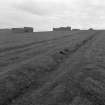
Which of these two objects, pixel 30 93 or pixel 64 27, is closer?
pixel 30 93

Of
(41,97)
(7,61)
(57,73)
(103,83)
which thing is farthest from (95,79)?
(7,61)

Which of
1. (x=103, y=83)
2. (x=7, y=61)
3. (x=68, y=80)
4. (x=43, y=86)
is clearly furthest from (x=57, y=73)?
(x=7, y=61)

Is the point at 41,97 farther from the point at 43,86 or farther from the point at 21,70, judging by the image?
the point at 21,70

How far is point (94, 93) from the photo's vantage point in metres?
11.1

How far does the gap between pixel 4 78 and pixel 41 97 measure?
4144 millimetres

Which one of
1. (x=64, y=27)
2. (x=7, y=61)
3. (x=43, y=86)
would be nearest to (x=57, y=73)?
(x=43, y=86)

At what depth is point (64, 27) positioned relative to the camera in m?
92.3

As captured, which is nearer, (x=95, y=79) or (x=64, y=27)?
(x=95, y=79)

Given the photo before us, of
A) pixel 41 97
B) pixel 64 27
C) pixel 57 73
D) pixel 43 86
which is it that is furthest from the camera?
pixel 64 27

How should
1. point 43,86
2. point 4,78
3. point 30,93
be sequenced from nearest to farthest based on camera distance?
point 30,93, point 43,86, point 4,78

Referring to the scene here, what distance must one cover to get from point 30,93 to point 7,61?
893 centimetres

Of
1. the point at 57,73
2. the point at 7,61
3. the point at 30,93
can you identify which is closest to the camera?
the point at 30,93

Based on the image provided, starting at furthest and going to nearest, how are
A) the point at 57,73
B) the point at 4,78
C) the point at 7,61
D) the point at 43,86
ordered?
the point at 7,61, the point at 57,73, the point at 4,78, the point at 43,86

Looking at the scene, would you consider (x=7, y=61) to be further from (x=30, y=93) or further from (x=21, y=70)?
(x=30, y=93)
